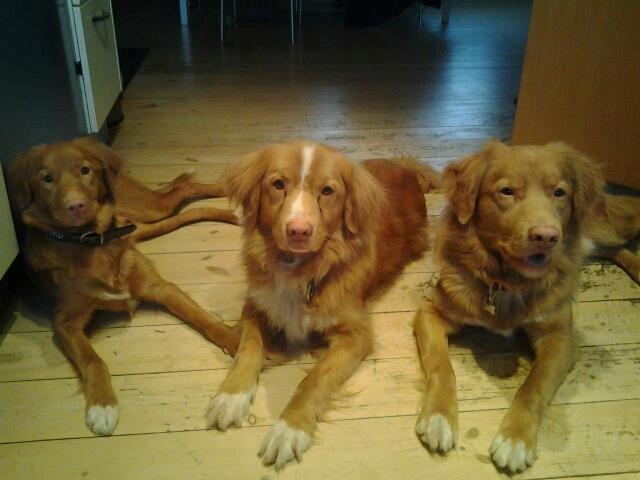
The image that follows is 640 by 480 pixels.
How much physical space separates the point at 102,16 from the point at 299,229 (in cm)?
229

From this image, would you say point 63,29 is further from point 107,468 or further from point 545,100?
point 545,100

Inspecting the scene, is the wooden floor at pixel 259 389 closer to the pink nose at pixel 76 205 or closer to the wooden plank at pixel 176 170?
the wooden plank at pixel 176 170

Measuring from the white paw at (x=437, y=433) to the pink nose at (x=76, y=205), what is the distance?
4.19 ft

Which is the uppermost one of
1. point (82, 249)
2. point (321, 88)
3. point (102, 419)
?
point (82, 249)

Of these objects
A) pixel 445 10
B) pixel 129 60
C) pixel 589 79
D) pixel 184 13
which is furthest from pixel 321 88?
pixel 445 10

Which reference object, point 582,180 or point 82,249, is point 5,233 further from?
point 582,180

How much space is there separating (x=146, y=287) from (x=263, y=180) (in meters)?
0.66

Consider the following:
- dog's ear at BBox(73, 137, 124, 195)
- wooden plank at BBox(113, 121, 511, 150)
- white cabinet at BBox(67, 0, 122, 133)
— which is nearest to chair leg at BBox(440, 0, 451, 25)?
wooden plank at BBox(113, 121, 511, 150)

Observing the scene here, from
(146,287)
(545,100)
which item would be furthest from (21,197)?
(545,100)

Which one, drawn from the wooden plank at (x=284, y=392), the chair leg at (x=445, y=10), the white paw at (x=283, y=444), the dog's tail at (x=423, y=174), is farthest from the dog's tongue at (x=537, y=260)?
the chair leg at (x=445, y=10)

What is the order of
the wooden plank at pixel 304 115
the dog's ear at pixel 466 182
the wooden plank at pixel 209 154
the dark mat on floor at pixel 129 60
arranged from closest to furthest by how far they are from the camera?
the dog's ear at pixel 466 182 → the wooden plank at pixel 209 154 → the wooden plank at pixel 304 115 → the dark mat on floor at pixel 129 60

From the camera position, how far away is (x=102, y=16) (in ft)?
10.1

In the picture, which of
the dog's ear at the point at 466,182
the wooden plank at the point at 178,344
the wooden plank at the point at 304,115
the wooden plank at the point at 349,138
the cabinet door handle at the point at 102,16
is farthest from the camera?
the wooden plank at the point at 304,115

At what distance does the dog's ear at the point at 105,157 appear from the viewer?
1920 mm
